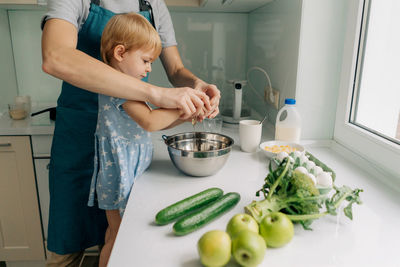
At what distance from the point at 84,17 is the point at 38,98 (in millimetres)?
1231

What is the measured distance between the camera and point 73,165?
1208mm

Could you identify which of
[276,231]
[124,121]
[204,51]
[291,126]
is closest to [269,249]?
[276,231]

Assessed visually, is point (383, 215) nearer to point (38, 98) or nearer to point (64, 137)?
point (64, 137)

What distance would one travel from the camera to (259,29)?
5.89 ft

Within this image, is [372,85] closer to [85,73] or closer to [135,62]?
[135,62]

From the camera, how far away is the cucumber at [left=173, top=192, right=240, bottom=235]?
2.22 ft

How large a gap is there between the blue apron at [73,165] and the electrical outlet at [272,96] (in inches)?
27.2

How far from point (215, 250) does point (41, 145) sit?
4.33ft

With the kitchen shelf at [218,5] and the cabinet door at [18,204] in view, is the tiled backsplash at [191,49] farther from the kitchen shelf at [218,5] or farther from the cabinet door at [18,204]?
the cabinet door at [18,204]

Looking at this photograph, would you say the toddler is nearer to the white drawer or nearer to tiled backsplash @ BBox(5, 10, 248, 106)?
the white drawer

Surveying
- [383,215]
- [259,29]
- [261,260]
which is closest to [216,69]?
[259,29]

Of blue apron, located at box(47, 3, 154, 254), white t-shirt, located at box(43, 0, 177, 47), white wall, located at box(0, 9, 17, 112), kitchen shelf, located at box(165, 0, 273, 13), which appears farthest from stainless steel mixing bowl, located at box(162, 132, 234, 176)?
white wall, located at box(0, 9, 17, 112)

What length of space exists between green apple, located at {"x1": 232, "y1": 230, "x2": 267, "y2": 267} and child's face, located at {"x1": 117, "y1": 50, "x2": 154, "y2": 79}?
60cm

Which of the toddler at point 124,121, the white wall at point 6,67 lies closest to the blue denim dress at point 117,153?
the toddler at point 124,121
